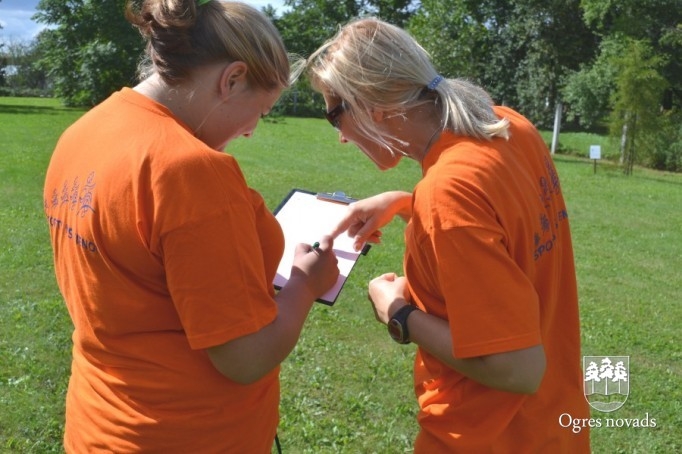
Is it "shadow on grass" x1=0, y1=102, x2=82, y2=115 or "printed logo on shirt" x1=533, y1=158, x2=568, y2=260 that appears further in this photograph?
"shadow on grass" x1=0, y1=102, x2=82, y2=115

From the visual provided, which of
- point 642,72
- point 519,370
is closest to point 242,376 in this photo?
point 519,370

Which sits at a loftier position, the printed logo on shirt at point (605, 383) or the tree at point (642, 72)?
the printed logo on shirt at point (605, 383)

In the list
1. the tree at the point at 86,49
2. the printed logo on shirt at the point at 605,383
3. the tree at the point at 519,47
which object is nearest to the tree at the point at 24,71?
the tree at the point at 86,49

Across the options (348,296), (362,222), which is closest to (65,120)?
(348,296)

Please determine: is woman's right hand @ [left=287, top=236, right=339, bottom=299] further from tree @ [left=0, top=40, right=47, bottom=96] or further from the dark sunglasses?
tree @ [left=0, top=40, right=47, bottom=96]

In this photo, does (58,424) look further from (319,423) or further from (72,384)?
(72,384)

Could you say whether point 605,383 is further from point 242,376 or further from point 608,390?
point 242,376

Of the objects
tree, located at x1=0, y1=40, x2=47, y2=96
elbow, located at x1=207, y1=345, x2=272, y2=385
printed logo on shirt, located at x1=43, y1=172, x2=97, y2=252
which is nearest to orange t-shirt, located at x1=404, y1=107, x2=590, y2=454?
elbow, located at x1=207, y1=345, x2=272, y2=385

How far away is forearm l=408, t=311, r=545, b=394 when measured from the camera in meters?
1.56

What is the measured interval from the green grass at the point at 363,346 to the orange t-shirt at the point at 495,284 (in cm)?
230

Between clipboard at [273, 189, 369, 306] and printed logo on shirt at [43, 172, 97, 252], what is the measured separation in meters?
0.71

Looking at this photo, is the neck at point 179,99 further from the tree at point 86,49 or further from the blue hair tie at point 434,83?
the tree at point 86,49

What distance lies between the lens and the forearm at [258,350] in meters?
1.51

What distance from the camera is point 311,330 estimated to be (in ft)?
19.2
